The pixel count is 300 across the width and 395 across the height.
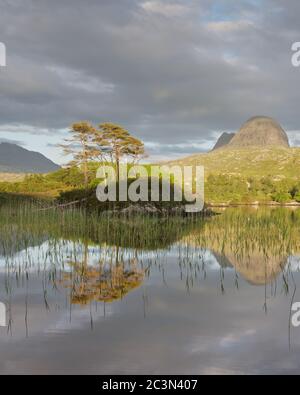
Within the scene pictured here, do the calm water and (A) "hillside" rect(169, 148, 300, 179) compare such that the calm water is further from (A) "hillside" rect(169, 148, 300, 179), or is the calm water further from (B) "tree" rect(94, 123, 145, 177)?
(A) "hillside" rect(169, 148, 300, 179)

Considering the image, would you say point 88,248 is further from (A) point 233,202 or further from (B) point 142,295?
(A) point 233,202

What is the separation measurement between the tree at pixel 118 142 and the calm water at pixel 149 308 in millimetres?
31765

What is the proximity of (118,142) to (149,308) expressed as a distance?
1524 inches

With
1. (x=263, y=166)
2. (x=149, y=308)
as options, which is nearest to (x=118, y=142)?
(x=149, y=308)

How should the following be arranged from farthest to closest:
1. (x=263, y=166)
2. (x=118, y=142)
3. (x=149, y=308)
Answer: (x=263, y=166) < (x=118, y=142) < (x=149, y=308)

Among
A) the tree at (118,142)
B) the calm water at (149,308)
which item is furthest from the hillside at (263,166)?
the calm water at (149,308)

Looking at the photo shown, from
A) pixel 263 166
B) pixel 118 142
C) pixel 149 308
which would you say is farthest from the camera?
pixel 263 166

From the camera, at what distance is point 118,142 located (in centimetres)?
4422

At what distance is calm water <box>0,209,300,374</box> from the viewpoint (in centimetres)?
452

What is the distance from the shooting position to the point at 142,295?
7.07 metres

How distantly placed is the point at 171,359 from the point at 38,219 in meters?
15.0

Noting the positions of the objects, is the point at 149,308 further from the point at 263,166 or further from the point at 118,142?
the point at 263,166

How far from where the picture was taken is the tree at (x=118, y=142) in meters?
43.4

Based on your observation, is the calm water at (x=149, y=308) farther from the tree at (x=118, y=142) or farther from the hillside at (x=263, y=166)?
the hillside at (x=263, y=166)
